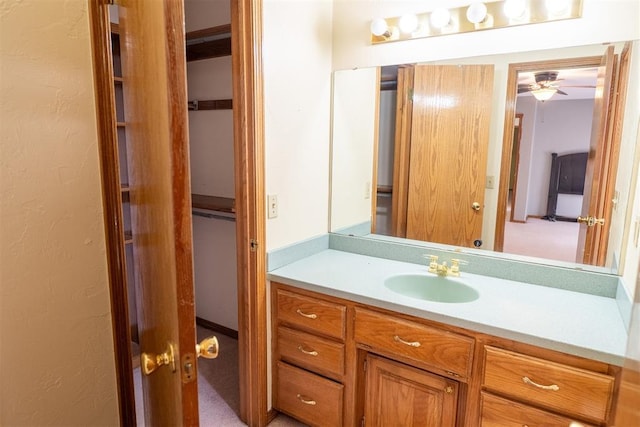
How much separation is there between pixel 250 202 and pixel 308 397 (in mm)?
952

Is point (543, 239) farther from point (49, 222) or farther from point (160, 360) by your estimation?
point (49, 222)

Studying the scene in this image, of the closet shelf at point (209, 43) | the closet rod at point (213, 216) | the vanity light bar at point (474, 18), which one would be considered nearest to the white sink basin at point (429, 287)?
the vanity light bar at point (474, 18)

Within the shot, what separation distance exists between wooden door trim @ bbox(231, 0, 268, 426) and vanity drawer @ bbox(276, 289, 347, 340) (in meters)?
0.10

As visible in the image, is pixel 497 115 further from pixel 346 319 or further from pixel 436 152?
pixel 346 319

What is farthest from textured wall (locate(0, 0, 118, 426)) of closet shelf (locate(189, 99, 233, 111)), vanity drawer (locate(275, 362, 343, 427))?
closet shelf (locate(189, 99, 233, 111))

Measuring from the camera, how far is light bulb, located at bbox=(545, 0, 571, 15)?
1584mm

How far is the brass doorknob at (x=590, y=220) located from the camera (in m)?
1.64

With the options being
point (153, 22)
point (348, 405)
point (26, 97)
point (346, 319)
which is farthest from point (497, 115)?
point (26, 97)

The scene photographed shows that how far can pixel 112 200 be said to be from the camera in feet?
3.63

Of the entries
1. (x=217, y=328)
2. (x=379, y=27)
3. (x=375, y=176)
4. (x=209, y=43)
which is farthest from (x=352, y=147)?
(x=217, y=328)

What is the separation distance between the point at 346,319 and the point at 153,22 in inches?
51.4

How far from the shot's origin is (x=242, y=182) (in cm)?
173

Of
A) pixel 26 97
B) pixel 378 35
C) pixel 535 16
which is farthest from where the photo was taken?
pixel 378 35

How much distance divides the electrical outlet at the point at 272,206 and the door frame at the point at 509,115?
1.06 metres
